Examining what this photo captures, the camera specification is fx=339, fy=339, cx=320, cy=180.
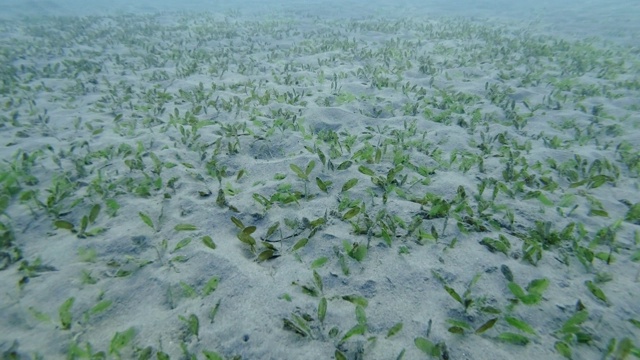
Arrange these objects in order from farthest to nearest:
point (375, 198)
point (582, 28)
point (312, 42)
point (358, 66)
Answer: point (582, 28)
point (312, 42)
point (358, 66)
point (375, 198)

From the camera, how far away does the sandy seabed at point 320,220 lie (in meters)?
2.22

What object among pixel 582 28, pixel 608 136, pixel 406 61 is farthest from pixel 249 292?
pixel 582 28

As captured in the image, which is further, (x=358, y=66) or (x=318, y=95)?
(x=358, y=66)

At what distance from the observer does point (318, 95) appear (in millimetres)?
6480

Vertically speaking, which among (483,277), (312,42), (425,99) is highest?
(312,42)

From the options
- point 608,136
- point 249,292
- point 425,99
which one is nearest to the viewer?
point 249,292

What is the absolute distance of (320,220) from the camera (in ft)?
10.2

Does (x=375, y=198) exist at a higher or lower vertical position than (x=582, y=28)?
lower

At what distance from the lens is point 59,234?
3.04 meters

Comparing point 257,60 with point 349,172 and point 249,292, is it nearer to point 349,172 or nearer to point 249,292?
point 349,172

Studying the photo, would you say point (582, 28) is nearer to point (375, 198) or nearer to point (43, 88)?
point (375, 198)

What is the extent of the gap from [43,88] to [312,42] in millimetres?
7636

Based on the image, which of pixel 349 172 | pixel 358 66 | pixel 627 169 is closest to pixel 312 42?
pixel 358 66

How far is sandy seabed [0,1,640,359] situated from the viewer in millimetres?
2221
